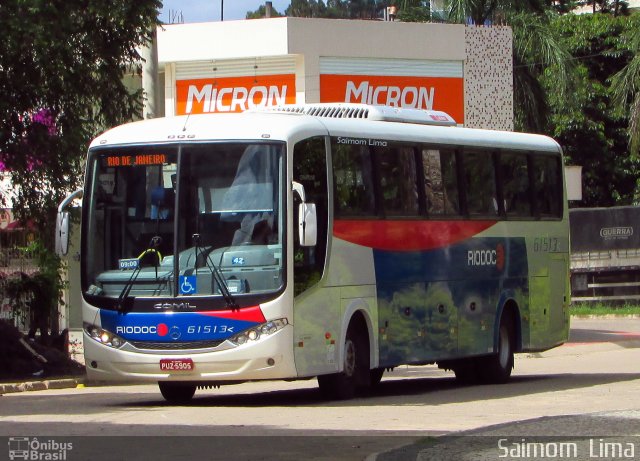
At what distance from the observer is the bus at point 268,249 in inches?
589

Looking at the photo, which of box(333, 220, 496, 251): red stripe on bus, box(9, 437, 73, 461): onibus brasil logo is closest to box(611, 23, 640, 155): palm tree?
box(333, 220, 496, 251): red stripe on bus

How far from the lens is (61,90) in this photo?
65.1 ft

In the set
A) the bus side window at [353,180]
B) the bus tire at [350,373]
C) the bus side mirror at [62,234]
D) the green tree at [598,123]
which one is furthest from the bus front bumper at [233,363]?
the green tree at [598,123]

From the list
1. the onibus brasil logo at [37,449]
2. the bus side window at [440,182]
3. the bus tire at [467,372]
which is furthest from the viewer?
the bus tire at [467,372]

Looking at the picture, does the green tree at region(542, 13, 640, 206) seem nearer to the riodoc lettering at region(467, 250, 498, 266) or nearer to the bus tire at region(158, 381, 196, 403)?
the riodoc lettering at region(467, 250, 498, 266)

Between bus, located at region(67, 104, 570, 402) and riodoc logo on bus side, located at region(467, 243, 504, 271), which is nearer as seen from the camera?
bus, located at region(67, 104, 570, 402)

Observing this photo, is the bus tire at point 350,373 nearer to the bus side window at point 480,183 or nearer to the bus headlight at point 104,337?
the bus headlight at point 104,337

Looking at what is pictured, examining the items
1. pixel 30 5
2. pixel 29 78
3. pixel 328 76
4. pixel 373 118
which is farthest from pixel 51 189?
pixel 328 76

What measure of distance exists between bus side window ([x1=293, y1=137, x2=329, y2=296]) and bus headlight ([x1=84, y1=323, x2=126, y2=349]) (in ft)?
6.85

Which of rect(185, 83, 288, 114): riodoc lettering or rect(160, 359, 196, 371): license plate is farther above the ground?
rect(185, 83, 288, 114): riodoc lettering

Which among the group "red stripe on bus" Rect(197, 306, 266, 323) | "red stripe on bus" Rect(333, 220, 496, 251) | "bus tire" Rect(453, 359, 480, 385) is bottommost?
"bus tire" Rect(453, 359, 480, 385)

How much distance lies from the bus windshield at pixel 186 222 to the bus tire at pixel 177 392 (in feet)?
4.56

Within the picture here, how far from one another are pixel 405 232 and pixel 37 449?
753cm

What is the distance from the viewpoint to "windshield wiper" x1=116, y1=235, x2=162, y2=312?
15234 millimetres
